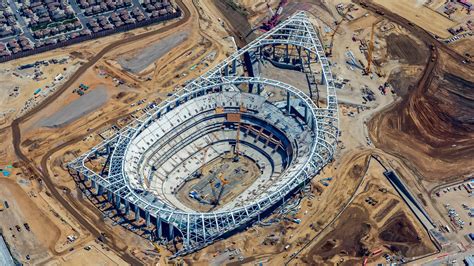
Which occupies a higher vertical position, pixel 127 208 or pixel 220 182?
pixel 127 208

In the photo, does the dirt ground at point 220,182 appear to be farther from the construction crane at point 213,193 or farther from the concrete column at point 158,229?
the concrete column at point 158,229

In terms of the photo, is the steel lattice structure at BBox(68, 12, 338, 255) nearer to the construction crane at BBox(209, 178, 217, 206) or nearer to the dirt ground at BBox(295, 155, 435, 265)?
the construction crane at BBox(209, 178, 217, 206)

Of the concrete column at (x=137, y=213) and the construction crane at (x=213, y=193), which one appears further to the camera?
the construction crane at (x=213, y=193)

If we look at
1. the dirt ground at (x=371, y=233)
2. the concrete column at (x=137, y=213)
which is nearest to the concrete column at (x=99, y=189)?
the concrete column at (x=137, y=213)

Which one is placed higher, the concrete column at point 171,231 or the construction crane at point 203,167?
the construction crane at point 203,167

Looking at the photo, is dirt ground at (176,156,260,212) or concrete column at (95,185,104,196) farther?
dirt ground at (176,156,260,212)

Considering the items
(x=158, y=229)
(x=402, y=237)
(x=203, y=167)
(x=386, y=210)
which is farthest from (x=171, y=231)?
(x=402, y=237)

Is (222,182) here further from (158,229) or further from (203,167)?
(158,229)

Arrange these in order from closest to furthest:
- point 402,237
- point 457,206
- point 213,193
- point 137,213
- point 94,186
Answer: point 402,237
point 137,213
point 457,206
point 213,193
point 94,186

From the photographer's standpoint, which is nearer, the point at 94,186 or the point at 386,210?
the point at 386,210

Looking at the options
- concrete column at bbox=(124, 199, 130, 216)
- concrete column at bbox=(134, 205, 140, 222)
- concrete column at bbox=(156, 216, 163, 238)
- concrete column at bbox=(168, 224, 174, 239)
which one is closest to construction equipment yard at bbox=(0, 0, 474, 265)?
concrete column at bbox=(134, 205, 140, 222)

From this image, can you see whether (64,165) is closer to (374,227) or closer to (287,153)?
(287,153)

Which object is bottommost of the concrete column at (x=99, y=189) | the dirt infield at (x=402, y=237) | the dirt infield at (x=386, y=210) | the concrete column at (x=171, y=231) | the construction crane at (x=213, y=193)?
the dirt infield at (x=402, y=237)
